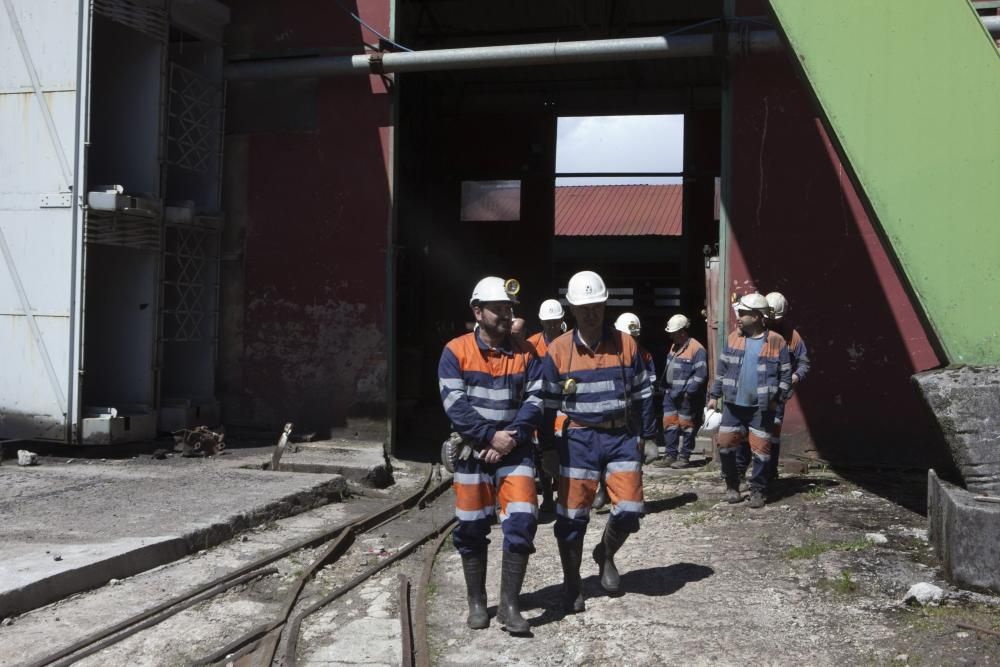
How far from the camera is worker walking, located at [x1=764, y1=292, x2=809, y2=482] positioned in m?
9.01

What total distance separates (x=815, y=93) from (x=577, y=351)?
2653 millimetres

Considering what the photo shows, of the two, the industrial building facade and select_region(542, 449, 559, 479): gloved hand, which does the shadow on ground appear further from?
the industrial building facade

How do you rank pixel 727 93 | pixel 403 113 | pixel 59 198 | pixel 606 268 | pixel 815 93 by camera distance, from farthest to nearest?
pixel 606 268, pixel 403 113, pixel 727 93, pixel 59 198, pixel 815 93

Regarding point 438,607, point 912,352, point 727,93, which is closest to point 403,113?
point 727,93

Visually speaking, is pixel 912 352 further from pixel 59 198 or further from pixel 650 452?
pixel 59 198

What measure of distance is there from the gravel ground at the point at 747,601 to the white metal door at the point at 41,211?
19.0ft

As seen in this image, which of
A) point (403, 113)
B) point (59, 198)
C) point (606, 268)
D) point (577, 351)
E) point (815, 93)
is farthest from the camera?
point (606, 268)

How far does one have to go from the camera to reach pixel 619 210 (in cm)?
2998

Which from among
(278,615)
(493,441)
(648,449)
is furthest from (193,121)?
(493,441)

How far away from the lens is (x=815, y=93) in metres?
6.63

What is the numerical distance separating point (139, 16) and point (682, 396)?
8.08 metres

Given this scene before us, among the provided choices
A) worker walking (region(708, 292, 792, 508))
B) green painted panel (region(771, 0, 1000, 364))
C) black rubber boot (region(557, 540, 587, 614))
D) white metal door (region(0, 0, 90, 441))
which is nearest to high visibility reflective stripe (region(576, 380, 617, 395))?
black rubber boot (region(557, 540, 587, 614))

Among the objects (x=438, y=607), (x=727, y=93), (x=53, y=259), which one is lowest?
(x=438, y=607)

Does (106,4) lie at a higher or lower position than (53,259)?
higher
